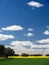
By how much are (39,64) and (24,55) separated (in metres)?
0.79

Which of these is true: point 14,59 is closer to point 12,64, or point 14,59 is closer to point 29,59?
point 29,59

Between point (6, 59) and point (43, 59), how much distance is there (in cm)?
184

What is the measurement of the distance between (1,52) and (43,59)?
2178 mm

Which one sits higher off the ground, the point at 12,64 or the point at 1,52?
the point at 1,52

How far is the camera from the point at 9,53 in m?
10.3

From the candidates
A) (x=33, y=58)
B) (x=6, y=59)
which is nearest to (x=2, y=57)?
(x=6, y=59)

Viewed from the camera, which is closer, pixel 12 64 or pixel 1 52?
pixel 12 64

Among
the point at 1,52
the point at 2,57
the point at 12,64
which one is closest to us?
the point at 12,64

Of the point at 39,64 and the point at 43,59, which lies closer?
the point at 39,64

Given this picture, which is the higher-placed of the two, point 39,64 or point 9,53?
point 9,53

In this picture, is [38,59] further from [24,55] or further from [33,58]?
[24,55]

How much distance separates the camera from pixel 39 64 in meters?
9.01

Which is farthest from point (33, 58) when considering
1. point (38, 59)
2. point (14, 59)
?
point (14, 59)

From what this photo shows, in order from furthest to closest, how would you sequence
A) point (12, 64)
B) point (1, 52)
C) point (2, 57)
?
point (1, 52) < point (2, 57) < point (12, 64)
